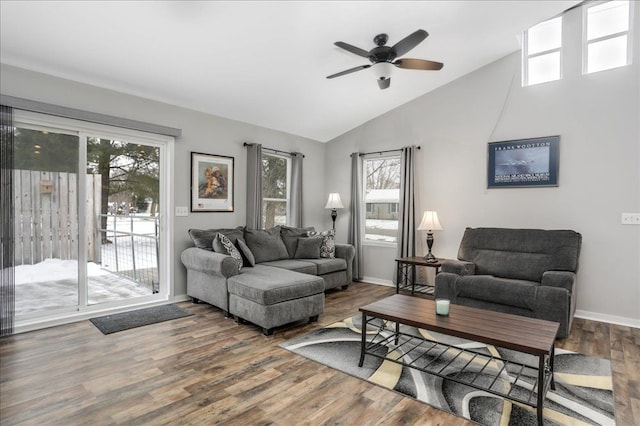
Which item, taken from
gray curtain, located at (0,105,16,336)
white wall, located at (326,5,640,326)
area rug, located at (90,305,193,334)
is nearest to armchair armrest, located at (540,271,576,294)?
white wall, located at (326,5,640,326)

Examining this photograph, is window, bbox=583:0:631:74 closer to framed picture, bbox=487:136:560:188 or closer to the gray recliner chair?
framed picture, bbox=487:136:560:188

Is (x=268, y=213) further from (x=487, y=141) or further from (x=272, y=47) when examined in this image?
(x=487, y=141)

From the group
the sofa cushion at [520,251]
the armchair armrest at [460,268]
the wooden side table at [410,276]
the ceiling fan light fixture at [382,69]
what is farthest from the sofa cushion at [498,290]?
the ceiling fan light fixture at [382,69]

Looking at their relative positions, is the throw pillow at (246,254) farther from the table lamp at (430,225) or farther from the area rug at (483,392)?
the table lamp at (430,225)

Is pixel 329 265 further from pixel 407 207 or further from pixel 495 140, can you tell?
pixel 495 140

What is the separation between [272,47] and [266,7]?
1.96ft

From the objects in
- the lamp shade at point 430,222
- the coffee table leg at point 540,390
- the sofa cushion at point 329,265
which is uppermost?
the lamp shade at point 430,222

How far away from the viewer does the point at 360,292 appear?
5086 millimetres

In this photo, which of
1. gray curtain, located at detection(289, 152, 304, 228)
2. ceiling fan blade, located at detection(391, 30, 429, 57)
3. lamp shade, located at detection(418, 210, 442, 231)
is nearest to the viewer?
ceiling fan blade, located at detection(391, 30, 429, 57)

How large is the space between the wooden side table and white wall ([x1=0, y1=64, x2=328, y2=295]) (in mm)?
1919

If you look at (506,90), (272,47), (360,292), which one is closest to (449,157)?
(506,90)

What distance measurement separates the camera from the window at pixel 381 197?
5684 millimetres

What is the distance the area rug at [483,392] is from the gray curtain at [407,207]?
204 centimetres

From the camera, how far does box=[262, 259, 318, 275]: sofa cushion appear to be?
14.6ft
